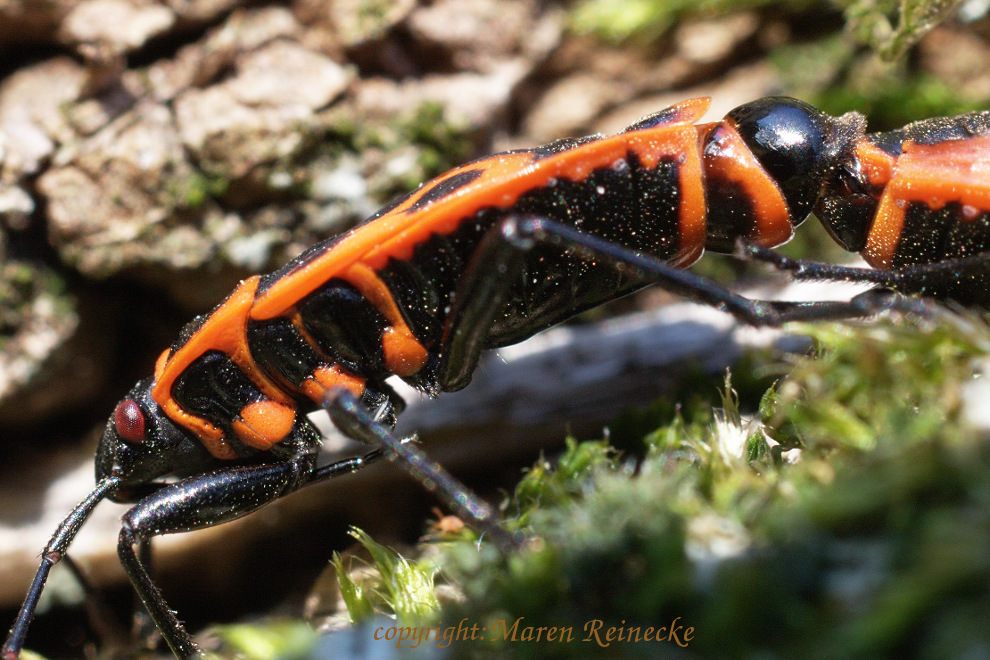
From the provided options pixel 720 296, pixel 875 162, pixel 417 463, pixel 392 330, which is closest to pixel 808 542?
pixel 720 296

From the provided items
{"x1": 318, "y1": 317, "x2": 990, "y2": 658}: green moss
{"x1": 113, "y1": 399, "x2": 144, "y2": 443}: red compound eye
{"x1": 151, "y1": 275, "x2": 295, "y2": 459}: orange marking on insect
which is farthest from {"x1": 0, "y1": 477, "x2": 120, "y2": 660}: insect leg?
{"x1": 318, "y1": 317, "x2": 990, "y2": 658}: green moss

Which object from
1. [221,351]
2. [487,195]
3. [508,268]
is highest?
[487,195]

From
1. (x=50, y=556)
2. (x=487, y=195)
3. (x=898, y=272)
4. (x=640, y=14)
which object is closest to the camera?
(x=898, y=272)

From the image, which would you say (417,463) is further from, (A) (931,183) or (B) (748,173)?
(A) (931,183)

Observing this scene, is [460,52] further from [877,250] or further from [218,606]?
[218,606]

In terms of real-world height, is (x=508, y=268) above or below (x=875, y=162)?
above

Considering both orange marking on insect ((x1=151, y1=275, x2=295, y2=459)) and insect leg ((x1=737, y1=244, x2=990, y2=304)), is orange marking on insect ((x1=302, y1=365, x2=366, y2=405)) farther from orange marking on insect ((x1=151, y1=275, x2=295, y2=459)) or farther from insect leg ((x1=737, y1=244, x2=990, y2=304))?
insect leg ((x1=737, y1=244, x2=990, y2=304))

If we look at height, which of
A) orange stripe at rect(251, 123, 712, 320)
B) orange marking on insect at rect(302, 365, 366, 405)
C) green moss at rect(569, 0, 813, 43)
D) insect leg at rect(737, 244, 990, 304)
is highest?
green moss at rect(569, 0, 813, 43)
